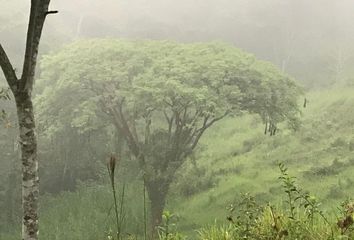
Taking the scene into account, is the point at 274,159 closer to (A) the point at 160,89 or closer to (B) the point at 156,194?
(B) the point at 156,194

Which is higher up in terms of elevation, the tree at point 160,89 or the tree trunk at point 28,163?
the tree at point 160,89

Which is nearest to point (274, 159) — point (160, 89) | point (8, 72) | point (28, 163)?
point (160, 89)

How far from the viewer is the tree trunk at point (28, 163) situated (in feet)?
13.7

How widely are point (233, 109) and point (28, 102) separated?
36.9 ft

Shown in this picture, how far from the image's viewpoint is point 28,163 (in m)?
4.25

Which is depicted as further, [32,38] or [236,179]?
[236,179]

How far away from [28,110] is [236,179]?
55.7 feet

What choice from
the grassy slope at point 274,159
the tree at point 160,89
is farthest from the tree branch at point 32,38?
the grassy slope at point 274,159

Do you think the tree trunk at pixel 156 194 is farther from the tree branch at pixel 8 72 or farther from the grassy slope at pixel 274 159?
the tree branch at pixel 8 72

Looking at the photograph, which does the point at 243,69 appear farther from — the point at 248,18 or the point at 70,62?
the point at 248,18

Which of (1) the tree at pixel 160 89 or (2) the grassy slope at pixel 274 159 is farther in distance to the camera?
(2) the grassy slope at pixel 274 159

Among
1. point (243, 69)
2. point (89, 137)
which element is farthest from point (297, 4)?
point (243, 69)

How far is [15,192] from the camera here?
19109mm

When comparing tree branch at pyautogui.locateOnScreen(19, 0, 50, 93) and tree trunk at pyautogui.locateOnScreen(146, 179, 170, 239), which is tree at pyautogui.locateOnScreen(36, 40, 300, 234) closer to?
tree trunk at pyautogui.locateOnScreen(146, 179, 170, 239)
